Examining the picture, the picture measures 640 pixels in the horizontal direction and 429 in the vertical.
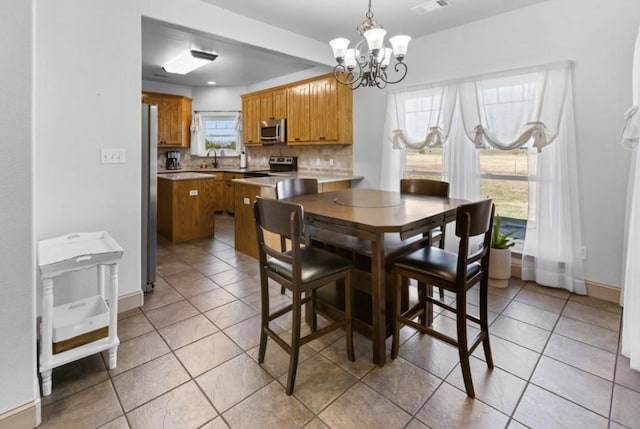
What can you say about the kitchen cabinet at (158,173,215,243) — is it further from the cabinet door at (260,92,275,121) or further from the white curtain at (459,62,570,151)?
the white curtain at (459,62,570,151)

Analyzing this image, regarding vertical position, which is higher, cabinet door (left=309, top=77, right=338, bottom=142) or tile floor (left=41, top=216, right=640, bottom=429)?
cabinet door (left=309, top=77, right=338, bottom=142)

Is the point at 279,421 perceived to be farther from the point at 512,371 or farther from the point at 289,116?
the point at 289,116

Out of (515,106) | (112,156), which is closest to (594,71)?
(515,106)

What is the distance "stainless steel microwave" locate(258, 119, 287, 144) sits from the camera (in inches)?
217

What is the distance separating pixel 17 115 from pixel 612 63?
3996mm

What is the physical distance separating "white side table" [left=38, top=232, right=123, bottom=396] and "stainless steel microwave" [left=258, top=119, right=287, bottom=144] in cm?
374

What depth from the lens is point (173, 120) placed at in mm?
6781

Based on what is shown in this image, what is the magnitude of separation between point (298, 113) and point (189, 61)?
67.6 inches

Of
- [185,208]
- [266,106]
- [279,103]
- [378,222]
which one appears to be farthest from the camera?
[266,106]

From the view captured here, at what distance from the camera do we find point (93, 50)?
238 centimetres

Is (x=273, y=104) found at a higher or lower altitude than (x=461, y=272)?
higher

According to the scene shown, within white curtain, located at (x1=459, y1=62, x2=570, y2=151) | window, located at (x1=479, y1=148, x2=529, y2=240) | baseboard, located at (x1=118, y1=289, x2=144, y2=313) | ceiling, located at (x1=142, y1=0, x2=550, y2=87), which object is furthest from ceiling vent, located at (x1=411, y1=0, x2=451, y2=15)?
baseboard, located at (x1=118, y1=289, x2=144, y2=313)

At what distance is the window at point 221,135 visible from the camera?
281 inches

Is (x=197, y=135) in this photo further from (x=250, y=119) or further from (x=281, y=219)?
(x=281, y=219)
